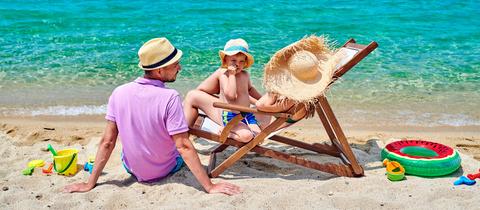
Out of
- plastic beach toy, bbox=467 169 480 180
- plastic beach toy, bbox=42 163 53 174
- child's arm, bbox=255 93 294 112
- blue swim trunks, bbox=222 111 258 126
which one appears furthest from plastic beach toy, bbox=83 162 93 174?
plastic beach toy, bbox=467 169 480 180

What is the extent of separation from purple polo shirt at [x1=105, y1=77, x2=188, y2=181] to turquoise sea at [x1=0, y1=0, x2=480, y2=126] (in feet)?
9.54

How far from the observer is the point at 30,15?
13281mm

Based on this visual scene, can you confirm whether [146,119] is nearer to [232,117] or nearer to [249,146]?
[249,146]

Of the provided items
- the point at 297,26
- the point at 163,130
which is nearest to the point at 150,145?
the point at 163,130

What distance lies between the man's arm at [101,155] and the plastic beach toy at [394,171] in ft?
6.97

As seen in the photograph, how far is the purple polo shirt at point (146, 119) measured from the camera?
3953 mm

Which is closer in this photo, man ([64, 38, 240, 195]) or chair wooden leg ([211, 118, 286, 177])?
man ([64, 38, 240, 195])

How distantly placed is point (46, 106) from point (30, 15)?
7.03 m

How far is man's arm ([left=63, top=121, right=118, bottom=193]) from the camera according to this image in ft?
13.5

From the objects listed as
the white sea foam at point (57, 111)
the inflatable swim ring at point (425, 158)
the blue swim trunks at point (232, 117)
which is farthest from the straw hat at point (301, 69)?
the white sea foam at point (57, 111)

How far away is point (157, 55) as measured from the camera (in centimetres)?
390

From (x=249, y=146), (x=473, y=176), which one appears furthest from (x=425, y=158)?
(x=249, y=146)

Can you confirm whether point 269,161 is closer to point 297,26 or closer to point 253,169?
point 253,169

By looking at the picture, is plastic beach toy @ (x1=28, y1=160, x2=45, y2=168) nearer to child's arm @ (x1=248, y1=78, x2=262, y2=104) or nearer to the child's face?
the child's face
